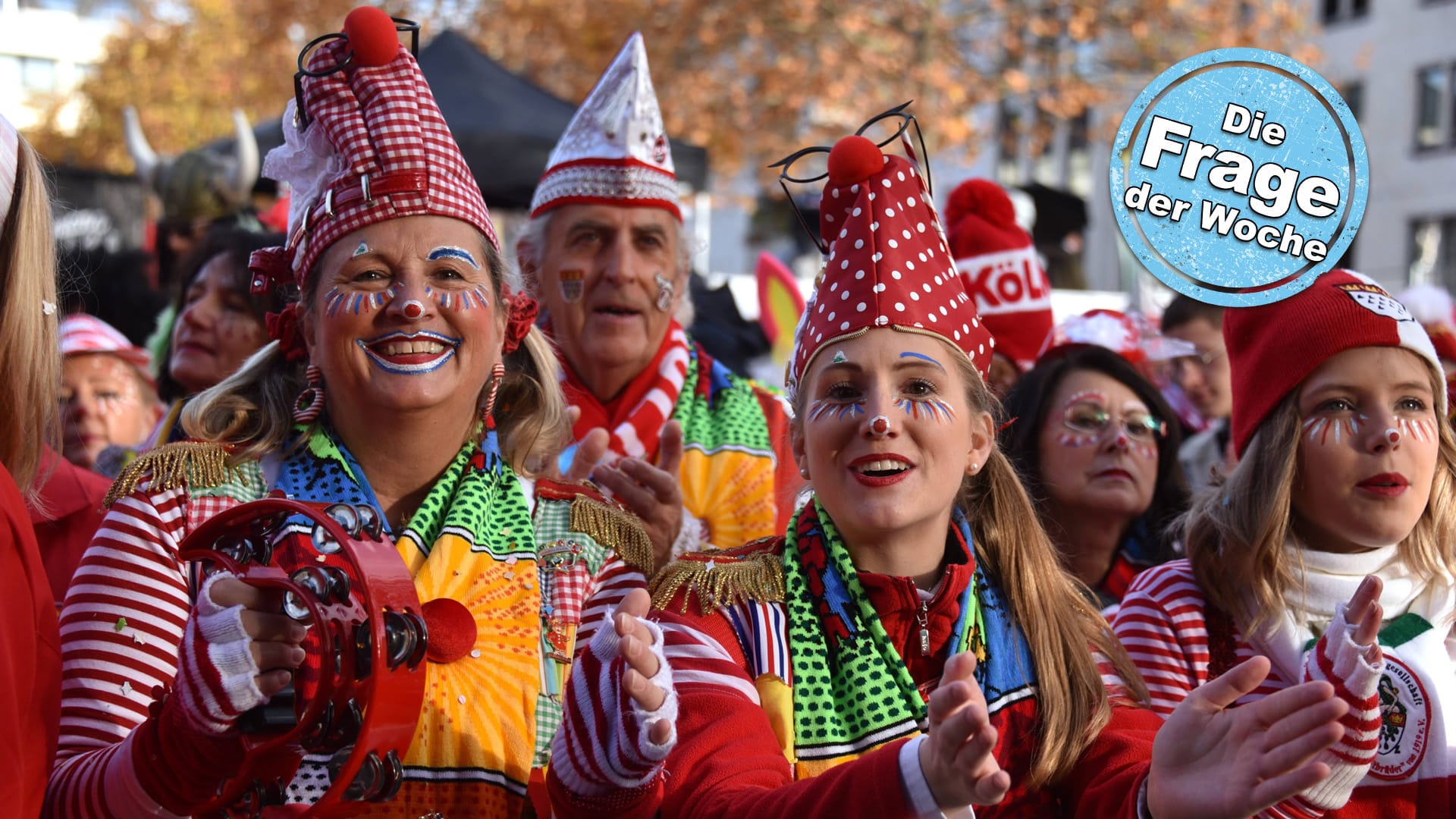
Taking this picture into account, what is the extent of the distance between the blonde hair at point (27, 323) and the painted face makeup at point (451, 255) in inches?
29.0

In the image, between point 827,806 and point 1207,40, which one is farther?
point 1207,40

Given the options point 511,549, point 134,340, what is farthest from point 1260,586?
point 134,340

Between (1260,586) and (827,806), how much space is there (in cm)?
136

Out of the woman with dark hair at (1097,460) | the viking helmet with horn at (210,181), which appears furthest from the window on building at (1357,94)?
the woman with dark hair at (1097,460)

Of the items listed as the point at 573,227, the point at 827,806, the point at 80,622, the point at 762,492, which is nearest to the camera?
the point at 827,806

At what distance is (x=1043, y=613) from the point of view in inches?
109

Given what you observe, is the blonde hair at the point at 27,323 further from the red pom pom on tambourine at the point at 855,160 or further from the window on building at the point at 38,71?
the window on building at the point at 38,71

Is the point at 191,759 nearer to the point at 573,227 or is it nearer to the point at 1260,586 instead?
the point at 1260,586

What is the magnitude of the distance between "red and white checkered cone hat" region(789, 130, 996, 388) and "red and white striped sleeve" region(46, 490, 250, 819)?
4.05ft

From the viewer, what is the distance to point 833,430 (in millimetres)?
2707

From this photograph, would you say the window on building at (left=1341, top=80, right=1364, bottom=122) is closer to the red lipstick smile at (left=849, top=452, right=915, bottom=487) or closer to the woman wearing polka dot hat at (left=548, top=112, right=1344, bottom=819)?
the woman wearing polka dot hat at (left=548, top=112, right=1344, bottom=819)

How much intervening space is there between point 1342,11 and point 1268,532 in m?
27.6

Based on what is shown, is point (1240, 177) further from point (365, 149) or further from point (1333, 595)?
point (365, 149)

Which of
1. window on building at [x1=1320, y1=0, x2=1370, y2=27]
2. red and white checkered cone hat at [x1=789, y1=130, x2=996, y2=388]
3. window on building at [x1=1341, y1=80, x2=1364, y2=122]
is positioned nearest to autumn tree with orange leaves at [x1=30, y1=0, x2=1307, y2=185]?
window on building at [x1=1341, y1=80, x2=1364, y2=122]
